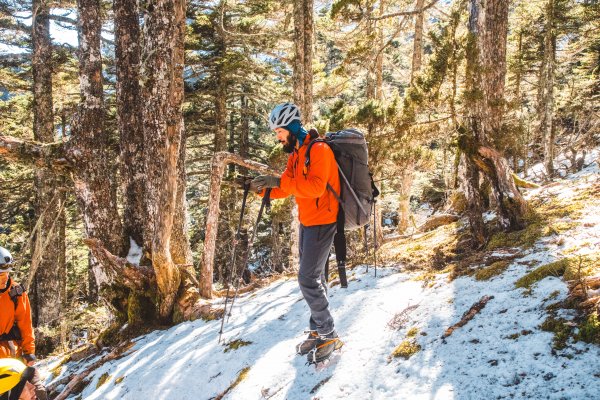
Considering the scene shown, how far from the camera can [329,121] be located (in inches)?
389

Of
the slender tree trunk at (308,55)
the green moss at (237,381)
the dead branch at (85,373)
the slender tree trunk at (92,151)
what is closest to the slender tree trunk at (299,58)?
the slender tree trunk at (308,55)

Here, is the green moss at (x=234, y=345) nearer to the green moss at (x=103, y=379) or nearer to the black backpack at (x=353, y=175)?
the green moss at (x=103, y=379)

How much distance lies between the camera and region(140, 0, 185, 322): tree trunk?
6602 mm

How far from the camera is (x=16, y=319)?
5055 millimetres

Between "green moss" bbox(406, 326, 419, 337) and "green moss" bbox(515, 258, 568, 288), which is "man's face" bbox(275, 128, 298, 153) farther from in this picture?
"green moss" bbox(515, 258, 568, 288)

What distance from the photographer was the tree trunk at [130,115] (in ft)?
25.9

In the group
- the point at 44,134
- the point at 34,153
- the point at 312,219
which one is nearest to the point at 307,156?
the point at 312,219

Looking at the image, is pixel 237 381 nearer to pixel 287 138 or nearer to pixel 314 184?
pixel 314 184

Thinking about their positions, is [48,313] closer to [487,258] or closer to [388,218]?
[487,258]

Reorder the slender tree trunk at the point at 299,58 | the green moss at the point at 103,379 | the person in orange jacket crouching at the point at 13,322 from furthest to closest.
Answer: the slender tree trunk at the point at 299,58, the green moss at the point at 103,379, the person in orange jacket crouching at the point at 13,322

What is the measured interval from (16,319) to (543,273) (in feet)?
21.5

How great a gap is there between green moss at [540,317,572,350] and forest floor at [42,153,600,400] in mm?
14

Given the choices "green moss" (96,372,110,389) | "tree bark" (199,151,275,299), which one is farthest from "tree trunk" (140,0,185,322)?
"green moss" (96,372,110,389)

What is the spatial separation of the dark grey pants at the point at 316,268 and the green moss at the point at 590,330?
231cm
